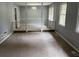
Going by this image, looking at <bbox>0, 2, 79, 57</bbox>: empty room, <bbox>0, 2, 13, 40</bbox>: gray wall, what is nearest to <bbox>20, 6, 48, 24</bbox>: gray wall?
<bbox>0, 2, 79, 57</bbox>: empty room

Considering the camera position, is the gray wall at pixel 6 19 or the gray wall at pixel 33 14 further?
the gray wall at pixel 33 14

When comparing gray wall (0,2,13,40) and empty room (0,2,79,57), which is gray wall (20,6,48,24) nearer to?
empty room (0,2,79,57)

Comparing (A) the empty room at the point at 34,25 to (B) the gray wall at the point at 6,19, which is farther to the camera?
(A) the empty room at the point at 34,25

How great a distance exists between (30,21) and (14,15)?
2.11 feet

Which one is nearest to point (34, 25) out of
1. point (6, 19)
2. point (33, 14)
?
point (33, 14)

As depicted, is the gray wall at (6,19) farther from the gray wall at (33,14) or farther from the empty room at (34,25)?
the gray wall at (33,14)

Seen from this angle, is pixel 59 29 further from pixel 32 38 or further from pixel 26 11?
pixel 26 11

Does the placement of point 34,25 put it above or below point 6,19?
below

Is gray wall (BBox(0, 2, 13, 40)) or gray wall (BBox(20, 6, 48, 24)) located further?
gray wall (BBox(20, 6, 48, 24))

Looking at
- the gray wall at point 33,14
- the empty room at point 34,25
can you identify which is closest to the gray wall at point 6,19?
the empty room at point 34,25

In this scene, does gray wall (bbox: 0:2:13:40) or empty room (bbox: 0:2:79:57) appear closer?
gray wall (bbox: 0:2:13:40)

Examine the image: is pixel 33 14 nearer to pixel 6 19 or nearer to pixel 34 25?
pixel 34 25

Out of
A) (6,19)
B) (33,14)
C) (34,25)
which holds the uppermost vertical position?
(33,14)

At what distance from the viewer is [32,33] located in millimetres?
3621
